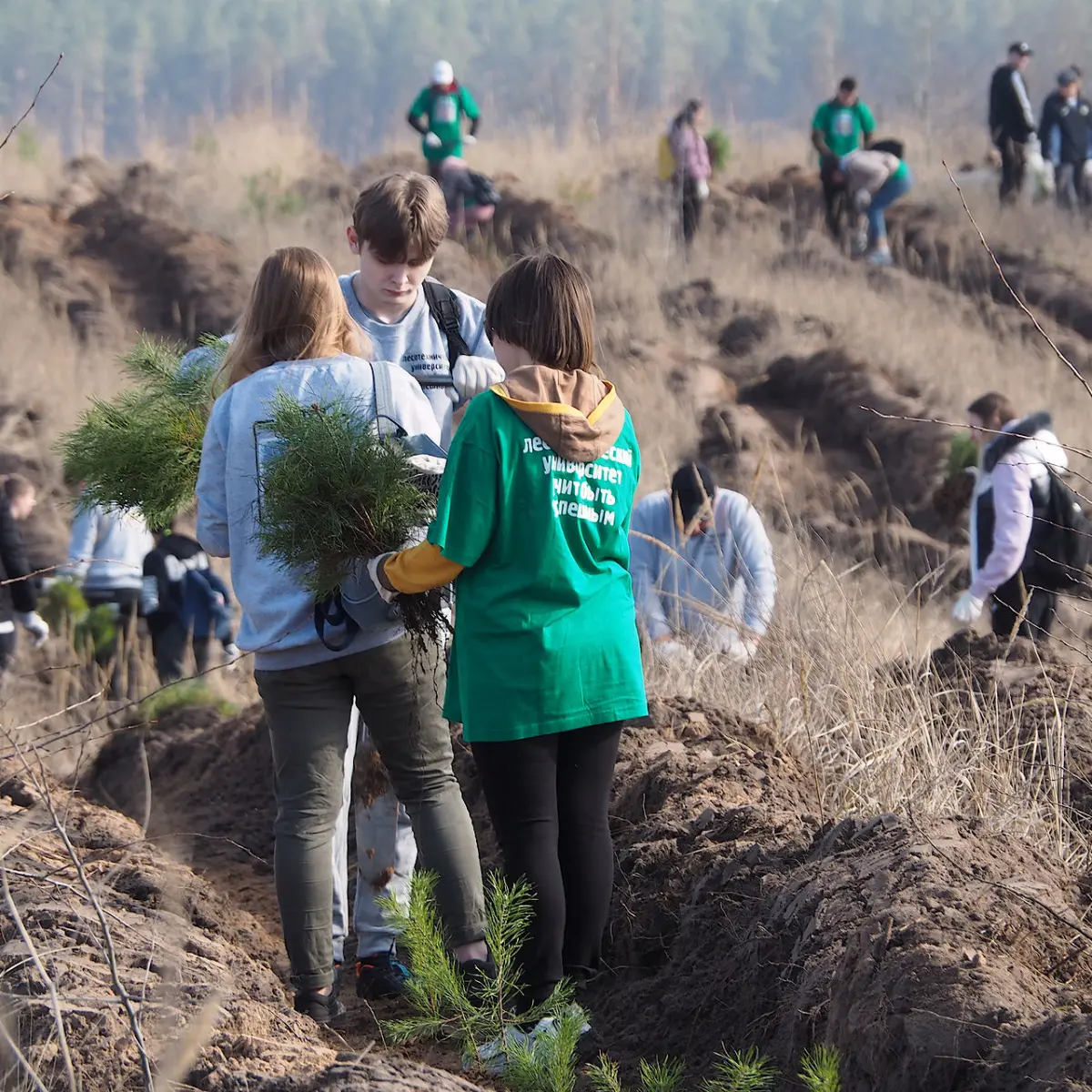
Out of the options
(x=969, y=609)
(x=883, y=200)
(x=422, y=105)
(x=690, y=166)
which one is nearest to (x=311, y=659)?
(x=969, y=609)

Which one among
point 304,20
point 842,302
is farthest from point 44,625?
point 304,20

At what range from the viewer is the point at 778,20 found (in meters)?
127

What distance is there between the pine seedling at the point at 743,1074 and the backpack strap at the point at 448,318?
1874 millimetres

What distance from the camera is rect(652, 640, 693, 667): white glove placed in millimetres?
5844

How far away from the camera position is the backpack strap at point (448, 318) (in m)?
4.02

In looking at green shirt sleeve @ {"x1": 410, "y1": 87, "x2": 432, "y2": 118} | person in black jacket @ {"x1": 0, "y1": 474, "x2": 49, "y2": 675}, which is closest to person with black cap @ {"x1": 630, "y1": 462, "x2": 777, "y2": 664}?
person in black jacket @ {"x1": 0, "y1": 474, "x2": 49, "y2": 675}

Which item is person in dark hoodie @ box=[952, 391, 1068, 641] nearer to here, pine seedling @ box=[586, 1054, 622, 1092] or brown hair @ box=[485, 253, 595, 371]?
brown hair @ box=[485, 253, 595, 371]

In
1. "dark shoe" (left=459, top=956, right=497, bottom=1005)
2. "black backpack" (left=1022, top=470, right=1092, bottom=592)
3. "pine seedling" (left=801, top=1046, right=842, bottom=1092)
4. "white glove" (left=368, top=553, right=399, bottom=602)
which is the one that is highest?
"white glove" (left=368, top=553, right=399, bottom=602)

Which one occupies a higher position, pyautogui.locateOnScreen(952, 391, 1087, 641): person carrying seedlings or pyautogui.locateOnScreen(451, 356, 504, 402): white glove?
pyautogui.locateOnScreen(451, 356, 504, 402): white glove

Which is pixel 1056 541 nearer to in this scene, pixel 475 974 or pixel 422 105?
pixel 475 974

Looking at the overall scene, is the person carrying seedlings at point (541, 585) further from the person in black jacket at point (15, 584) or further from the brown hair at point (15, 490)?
the brown hair at point (15, 490)

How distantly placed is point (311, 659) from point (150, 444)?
2.61 feet

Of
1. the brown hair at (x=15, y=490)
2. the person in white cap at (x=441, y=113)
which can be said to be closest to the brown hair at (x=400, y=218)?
the brown hair at (x=15, y=490)

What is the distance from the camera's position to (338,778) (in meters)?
3.54
